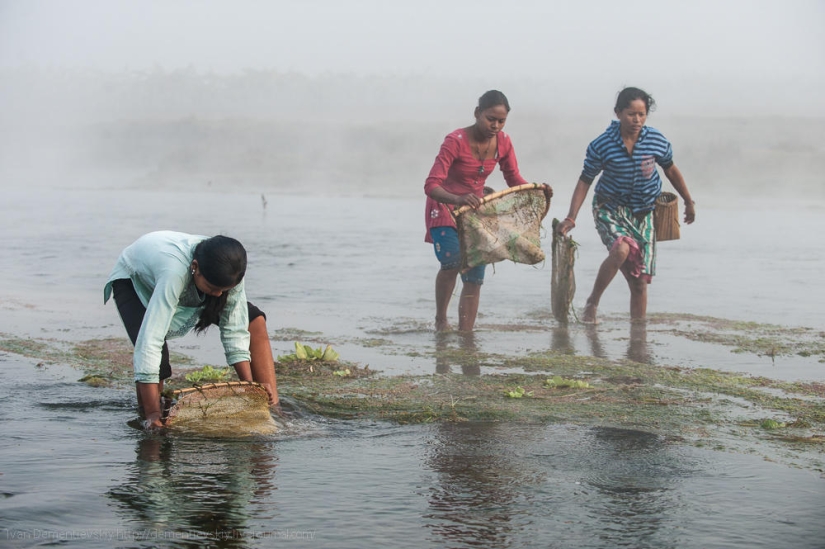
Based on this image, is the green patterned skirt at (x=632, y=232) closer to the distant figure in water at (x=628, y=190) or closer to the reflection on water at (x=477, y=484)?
the distant figure in water at (x=628, y=190)

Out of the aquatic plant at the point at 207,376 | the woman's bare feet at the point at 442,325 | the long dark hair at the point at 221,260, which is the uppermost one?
the long dark hair at the point at 221,260

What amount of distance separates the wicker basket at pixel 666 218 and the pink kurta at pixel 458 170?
142 cm

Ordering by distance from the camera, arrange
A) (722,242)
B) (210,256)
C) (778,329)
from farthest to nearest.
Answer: (722,242) → (778,329) → (210,256)

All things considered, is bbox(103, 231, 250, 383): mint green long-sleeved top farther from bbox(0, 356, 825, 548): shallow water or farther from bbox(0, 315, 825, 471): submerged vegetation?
bbox(0, 315, 825, 471): submerged vegetation

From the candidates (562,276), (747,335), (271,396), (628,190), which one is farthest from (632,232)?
(271,396)

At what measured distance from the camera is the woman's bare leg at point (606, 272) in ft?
26.4

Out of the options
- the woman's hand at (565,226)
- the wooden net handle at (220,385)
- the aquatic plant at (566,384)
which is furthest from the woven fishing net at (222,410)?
the woman's hand at (565,226)

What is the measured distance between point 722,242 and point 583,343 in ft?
34.8

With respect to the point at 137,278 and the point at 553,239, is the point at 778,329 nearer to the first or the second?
the point at 553,239

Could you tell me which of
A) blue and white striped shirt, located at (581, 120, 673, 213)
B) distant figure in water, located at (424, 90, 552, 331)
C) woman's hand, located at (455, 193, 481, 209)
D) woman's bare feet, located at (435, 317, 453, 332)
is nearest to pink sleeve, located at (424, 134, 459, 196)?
distant figure in water, located at (424, 90, 552, 331)

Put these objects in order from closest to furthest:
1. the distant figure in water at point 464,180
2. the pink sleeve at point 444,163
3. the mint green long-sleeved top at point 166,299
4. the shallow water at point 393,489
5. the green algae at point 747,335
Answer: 1. the shallow water at point 393,489
2. the mint green long-sleeved top at point 166,299
3. the green algae at point 747,335
4. the distant figure in water at point 464,180
5. the pink sleeve at point 444,163

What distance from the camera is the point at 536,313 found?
9.15 m

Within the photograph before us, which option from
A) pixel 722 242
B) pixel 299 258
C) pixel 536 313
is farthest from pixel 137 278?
pixel 722 242

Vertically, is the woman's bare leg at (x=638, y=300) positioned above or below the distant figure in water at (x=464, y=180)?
below
